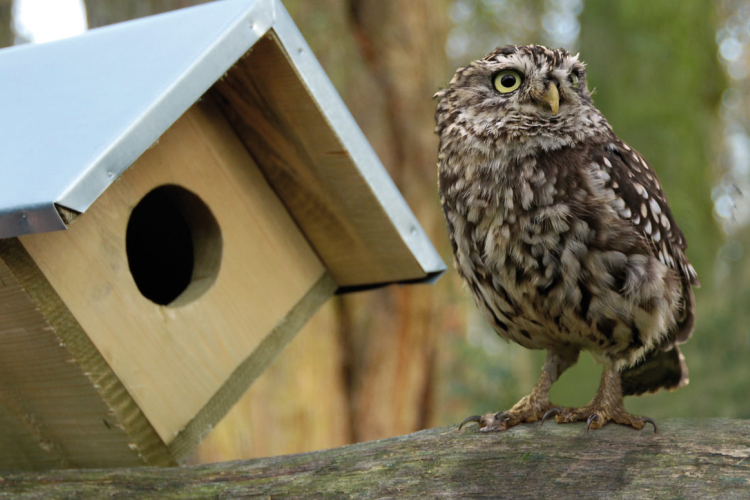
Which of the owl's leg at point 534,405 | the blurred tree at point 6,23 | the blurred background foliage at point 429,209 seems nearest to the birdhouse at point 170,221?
the owl's leg at point 534,405

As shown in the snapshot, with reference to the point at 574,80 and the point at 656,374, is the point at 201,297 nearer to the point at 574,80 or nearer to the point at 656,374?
the point at 574,80

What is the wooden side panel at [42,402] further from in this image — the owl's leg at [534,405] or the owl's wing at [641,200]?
the owl's wing at [641,200]

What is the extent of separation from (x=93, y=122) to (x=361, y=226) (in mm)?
1013

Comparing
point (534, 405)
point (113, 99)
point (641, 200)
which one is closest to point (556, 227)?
point (641, 200)

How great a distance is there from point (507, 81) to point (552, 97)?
195 millimetres

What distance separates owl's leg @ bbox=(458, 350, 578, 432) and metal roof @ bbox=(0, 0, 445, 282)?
0.60 m

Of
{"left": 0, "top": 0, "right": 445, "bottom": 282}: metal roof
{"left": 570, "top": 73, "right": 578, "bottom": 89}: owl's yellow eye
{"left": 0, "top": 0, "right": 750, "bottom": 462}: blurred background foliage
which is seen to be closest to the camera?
{"left": 0, "top": 0, "right": 445, "bottom": 282}: metal roof

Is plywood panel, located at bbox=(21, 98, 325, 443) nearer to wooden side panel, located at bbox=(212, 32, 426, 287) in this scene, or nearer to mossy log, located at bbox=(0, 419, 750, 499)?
wooden side panel, located at bbox=(212, 32, 426, 287)

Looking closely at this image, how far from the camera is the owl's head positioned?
246 cm

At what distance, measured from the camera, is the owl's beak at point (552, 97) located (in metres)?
2.41

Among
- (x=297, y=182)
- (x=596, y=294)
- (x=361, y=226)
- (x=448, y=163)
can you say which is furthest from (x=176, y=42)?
(x=596, y=294)

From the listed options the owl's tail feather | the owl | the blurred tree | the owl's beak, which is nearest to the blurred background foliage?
the owl's tail feather

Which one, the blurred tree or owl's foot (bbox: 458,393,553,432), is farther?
the blurred tree

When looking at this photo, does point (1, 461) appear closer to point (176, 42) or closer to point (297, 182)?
point (297, 182)
